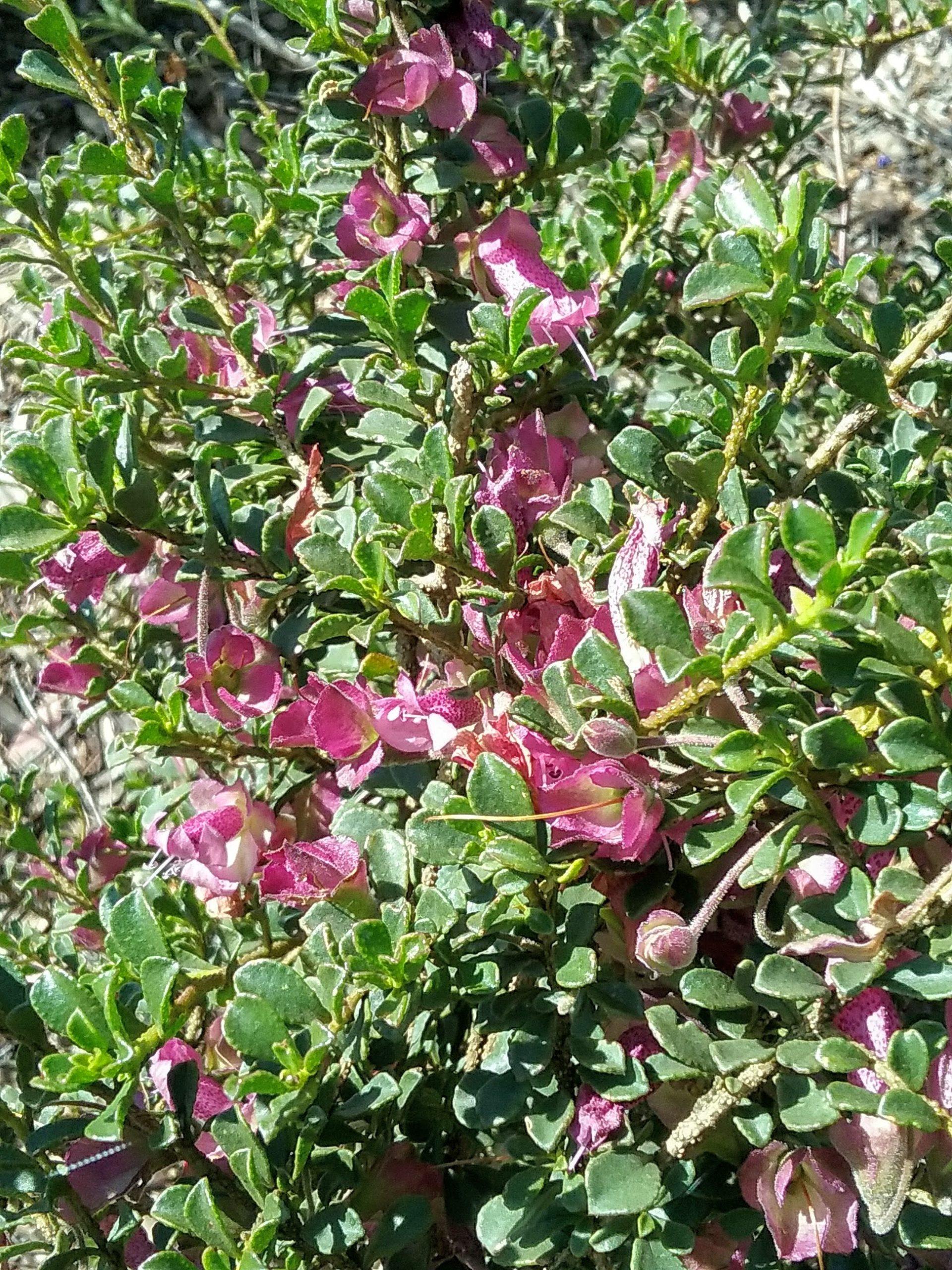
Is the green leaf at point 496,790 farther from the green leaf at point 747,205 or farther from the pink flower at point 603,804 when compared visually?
the green leaf at point 747,205

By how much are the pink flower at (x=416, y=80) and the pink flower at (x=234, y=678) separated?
0.46m

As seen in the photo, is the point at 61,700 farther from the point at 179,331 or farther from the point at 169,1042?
the point at 169,1042

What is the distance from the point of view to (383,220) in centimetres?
95

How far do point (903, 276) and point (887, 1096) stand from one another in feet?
3.86

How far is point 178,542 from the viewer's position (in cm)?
90

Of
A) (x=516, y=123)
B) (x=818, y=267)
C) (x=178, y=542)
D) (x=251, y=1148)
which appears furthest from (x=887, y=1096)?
(x=516, y=123)

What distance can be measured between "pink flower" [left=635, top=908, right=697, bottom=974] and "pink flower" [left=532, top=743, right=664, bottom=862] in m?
0.05

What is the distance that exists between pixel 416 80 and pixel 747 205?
31cm

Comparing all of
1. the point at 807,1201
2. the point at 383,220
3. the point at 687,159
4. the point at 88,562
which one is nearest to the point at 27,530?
the point at 88,562

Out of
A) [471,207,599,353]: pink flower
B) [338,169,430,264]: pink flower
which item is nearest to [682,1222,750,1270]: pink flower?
[471,207,599,353]: pink flower

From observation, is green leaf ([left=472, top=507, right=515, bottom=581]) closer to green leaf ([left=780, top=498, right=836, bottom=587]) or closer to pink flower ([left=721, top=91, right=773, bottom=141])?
green leaf ([left=780, top=498, right=836, bottom=587])

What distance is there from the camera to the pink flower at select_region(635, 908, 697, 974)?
2.35ft

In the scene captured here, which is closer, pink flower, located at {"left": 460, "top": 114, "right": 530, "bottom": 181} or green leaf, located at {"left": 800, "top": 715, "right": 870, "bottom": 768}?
green leaf, located at {"left": 800, "top": 715, "right": 870, "bottom": 768}

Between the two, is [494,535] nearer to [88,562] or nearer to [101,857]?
[88,562]
